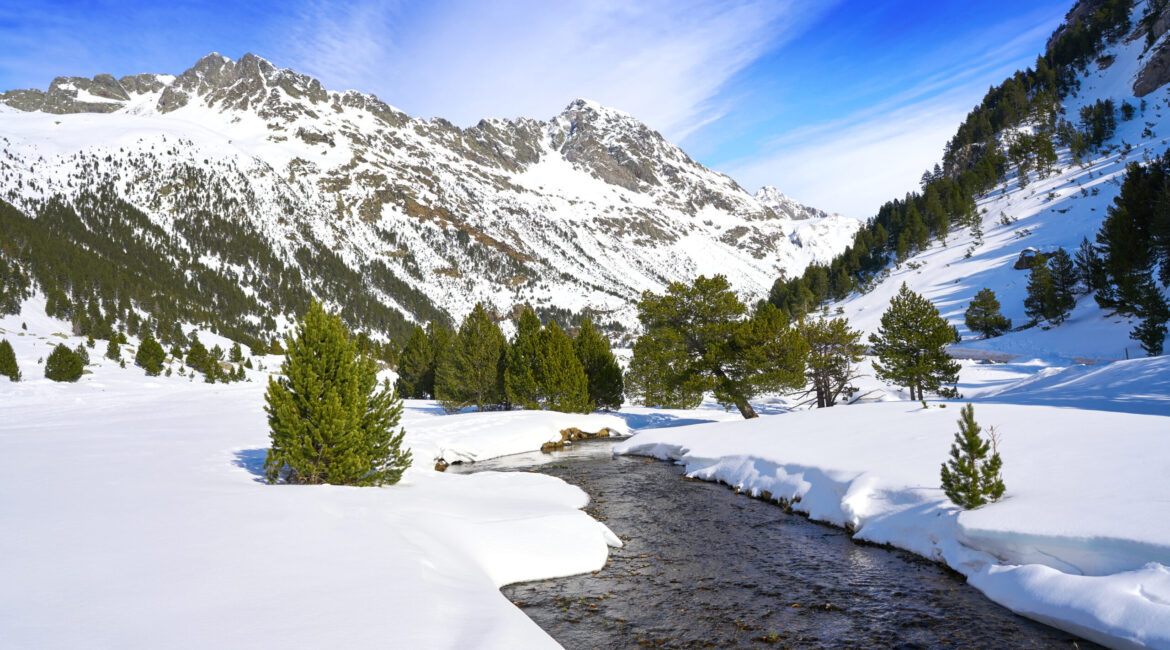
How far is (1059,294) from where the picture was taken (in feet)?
196

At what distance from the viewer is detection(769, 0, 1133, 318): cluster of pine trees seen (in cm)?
10956

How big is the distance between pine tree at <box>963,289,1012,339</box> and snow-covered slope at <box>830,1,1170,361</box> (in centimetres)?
207

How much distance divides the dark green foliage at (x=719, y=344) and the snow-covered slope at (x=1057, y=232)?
34.5 metres

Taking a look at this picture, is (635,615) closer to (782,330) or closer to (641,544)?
(641,544)

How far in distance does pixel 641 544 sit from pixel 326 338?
12.3m

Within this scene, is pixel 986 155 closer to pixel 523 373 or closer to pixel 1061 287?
pixel 1061 287

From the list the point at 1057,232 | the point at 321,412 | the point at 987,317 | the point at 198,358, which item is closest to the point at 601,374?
the point at 321,412

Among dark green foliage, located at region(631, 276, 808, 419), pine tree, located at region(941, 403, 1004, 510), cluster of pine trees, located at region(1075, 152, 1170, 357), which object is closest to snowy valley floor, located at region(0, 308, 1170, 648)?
pine tree, located at region(941, 403, 1004, 510)

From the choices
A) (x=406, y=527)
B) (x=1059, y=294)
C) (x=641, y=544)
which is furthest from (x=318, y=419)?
(x=1059, y=294)

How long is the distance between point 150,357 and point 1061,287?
394ft

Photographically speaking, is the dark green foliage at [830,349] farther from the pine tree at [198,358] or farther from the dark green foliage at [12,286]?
the dark green foliage at [12,286]

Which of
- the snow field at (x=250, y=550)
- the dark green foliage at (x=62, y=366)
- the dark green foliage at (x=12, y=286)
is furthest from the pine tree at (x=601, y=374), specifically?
the dark green foliage at (x=12, y=286)

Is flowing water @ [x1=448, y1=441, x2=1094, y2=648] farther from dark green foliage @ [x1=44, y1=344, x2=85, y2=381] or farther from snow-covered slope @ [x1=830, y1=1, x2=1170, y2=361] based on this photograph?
dark green foliage @ [x1=44, y1=344, x2=85, y2=381]

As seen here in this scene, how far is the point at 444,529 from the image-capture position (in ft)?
43.1
